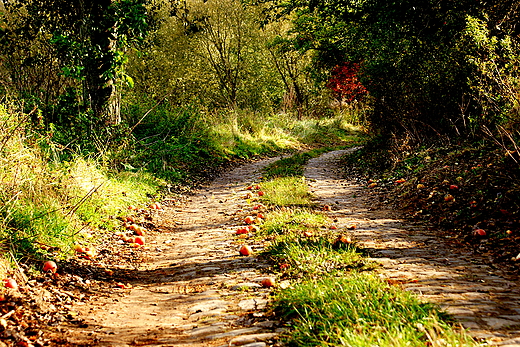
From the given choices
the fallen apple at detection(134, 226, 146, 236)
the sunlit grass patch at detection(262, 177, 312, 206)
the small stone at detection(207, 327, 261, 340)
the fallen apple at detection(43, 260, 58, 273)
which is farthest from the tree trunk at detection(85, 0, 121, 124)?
the small stone at detection(207, 327, 261, 340)

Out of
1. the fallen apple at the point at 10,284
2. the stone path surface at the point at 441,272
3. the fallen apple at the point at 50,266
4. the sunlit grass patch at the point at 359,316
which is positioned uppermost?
the fallen apple at the point at 10,284

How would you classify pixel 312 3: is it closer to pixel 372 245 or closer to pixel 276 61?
pixel 372 245

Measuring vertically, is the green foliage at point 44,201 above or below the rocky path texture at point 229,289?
above

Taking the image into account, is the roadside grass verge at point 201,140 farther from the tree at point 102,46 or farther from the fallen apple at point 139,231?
the fallen apple at point 139,231

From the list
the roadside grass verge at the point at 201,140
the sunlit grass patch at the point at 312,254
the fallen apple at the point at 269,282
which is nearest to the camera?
the fallen apple at the point at 269,282

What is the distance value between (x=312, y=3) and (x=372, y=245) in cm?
843

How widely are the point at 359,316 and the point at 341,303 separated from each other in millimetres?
187

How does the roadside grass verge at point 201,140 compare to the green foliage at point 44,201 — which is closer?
the green foliage at point 44,201

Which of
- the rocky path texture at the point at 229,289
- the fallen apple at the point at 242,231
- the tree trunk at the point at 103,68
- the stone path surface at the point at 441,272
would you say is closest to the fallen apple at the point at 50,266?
the rocky path texture at the point at 229,289

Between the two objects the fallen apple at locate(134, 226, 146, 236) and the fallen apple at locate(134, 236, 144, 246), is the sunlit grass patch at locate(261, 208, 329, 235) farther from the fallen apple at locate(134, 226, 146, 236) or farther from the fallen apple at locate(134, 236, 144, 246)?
the fallen apple at locate(134, 226, 146, 236)

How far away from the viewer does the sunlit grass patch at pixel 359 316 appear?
6.70ft

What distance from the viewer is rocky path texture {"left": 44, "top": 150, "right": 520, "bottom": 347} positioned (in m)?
2.49

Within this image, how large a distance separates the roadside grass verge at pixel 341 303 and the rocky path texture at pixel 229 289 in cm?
15

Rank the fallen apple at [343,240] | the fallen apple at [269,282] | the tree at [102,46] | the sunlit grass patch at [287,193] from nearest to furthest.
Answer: the fallen apple at [269,282] → the fallen apple at [343,240] → the sunlit grass patch at [287,193] → the tree at [102,46]
